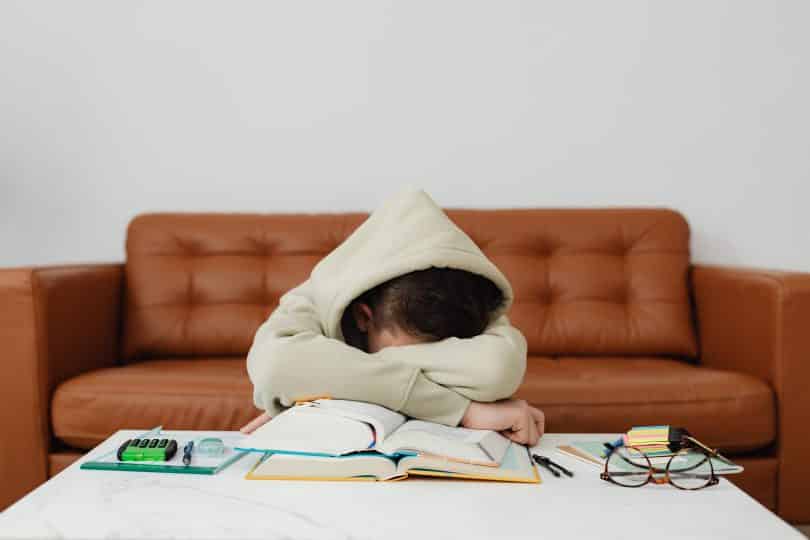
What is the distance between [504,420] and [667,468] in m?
0.25

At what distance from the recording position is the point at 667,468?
92cm

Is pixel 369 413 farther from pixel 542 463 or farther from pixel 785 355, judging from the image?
pixel 785 355

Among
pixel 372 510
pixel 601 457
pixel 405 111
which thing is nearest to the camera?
pixel 372 510

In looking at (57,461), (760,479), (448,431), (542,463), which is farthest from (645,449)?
(57,461)

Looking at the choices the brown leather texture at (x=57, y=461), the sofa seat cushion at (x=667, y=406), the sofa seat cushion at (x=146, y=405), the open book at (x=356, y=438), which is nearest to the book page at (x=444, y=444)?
the open book at (x=356, y=438)

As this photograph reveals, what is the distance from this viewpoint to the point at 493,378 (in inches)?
41.4

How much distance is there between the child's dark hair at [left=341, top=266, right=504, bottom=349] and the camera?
1111 millimetres

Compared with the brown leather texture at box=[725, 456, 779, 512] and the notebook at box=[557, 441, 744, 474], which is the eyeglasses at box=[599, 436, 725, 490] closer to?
the notebook at box=[557, 441, 744, 474]

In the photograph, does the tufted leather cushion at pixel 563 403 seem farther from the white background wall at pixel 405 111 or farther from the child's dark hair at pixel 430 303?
the white background wall at pixel 405 111

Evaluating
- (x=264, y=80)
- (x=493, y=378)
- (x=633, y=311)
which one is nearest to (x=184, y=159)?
(x=264, y=80)

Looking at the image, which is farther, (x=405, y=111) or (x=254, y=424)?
(x=405, y=111)

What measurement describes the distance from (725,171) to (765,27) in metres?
0.54

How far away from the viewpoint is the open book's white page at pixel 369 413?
0.96m

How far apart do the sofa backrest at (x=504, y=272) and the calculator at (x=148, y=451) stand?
1142mm
